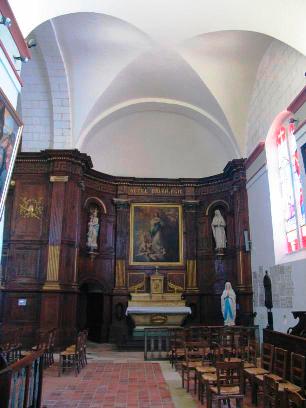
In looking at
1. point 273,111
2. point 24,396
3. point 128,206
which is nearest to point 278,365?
point 24,396

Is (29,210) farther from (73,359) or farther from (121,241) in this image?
(73,359)

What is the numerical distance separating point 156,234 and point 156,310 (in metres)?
3.20

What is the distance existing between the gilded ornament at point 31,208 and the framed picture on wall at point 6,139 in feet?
21.4

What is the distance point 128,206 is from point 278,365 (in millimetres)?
9567

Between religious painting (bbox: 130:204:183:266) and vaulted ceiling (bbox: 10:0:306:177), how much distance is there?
1.60m

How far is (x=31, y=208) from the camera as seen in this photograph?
12.3m

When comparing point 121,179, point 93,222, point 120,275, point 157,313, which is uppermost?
point 121,179

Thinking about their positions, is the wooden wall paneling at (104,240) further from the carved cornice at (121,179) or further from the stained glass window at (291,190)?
the stained glass window at (291,190)

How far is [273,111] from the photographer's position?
423 inches

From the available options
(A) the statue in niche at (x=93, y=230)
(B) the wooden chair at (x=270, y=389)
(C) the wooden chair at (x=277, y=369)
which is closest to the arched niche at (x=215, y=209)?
(A) the statue in niche at (x=93, y=230)

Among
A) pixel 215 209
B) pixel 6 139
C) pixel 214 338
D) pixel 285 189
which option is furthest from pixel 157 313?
pixel 6 139

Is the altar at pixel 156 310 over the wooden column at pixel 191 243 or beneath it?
beneath

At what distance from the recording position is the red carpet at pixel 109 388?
580cm

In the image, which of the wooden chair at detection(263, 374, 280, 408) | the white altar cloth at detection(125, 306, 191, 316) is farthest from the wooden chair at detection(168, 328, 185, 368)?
the wooden chair at detection(263, 374, 280, 408)
